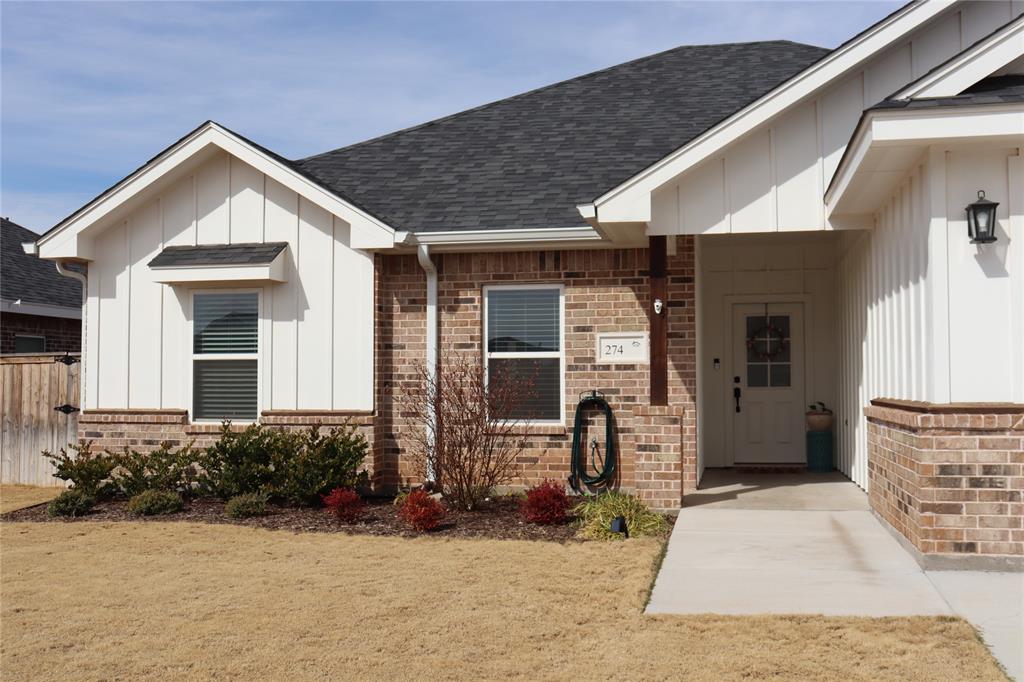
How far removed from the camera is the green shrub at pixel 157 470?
10.6 metres

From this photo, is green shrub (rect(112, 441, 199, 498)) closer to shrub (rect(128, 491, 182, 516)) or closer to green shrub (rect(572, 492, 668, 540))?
shrub (rect(128, 491, 182, 516))

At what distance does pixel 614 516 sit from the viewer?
8.73 m

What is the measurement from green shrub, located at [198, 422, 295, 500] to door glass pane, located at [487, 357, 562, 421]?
2.45 meters

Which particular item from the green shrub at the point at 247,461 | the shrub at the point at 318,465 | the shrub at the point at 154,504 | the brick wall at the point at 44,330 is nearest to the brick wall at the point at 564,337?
the shrub at the point at 318,465

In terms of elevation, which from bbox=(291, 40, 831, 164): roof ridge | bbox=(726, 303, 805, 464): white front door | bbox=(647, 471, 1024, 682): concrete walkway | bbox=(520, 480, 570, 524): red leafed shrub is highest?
bbox=(291, 40, 831, 164): roof ridge

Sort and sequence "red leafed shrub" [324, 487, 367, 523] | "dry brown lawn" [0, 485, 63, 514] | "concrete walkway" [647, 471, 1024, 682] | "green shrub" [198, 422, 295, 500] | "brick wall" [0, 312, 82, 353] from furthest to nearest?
"brick wall" [0, 312, 82, 353]
"dry brown lawn" [0, 485, 63, 514]
"green shrub" [198, 422, 295, 500]
"red leafed shrub" [324, 487, 367, 523]
"concrete walkway" [647, 471, 1024, 682]

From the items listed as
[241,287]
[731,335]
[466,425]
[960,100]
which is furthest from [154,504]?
[960,100]

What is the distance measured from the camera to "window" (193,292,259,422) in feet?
36.9

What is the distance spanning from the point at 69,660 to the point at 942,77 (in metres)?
7.04

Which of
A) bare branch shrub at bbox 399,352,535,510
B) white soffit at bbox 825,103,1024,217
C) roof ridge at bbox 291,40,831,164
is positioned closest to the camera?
white soffit at bbox 825,103,1024,217

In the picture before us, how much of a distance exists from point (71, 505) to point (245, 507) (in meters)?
2.09

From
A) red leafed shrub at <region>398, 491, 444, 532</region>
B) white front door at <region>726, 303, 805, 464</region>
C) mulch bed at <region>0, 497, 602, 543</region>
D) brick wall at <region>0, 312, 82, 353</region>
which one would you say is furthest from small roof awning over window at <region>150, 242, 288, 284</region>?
brick wall at <region>0, 312, 82, 353</region>

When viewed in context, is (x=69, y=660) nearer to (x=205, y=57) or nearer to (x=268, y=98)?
(x=205, y=57)

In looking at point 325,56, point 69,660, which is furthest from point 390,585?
point 325,56
